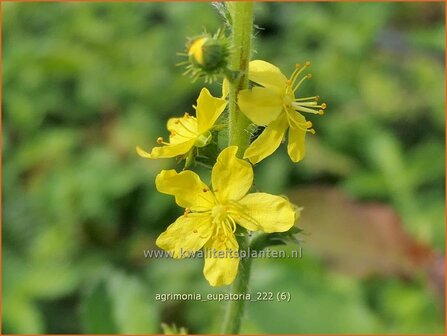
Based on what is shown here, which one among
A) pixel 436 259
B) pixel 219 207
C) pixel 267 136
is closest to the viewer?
pixel 267 136

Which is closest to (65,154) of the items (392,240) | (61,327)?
(61,327)

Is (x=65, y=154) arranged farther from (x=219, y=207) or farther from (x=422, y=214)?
(x=219, y=207)

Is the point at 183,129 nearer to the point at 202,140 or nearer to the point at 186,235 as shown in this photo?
the point at 202,140

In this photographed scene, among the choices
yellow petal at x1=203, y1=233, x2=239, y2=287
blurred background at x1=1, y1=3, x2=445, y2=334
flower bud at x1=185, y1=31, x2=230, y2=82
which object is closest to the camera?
flower bud at x1=185, y1=31, x2=230, y2=82

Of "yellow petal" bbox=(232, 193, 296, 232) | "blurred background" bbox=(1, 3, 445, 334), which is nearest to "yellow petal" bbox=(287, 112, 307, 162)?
"yellow petal" bbox=(232, 193, 296, 232)

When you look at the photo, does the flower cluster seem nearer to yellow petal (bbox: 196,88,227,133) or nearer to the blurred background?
yellow petal (bbox: 196,88,227,133)

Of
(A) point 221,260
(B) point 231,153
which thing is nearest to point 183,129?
(B) point 231,153

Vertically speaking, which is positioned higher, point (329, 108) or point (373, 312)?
point (329, 108)

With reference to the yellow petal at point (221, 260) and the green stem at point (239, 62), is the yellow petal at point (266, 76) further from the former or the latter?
the yellow petal at point (221, 260)
